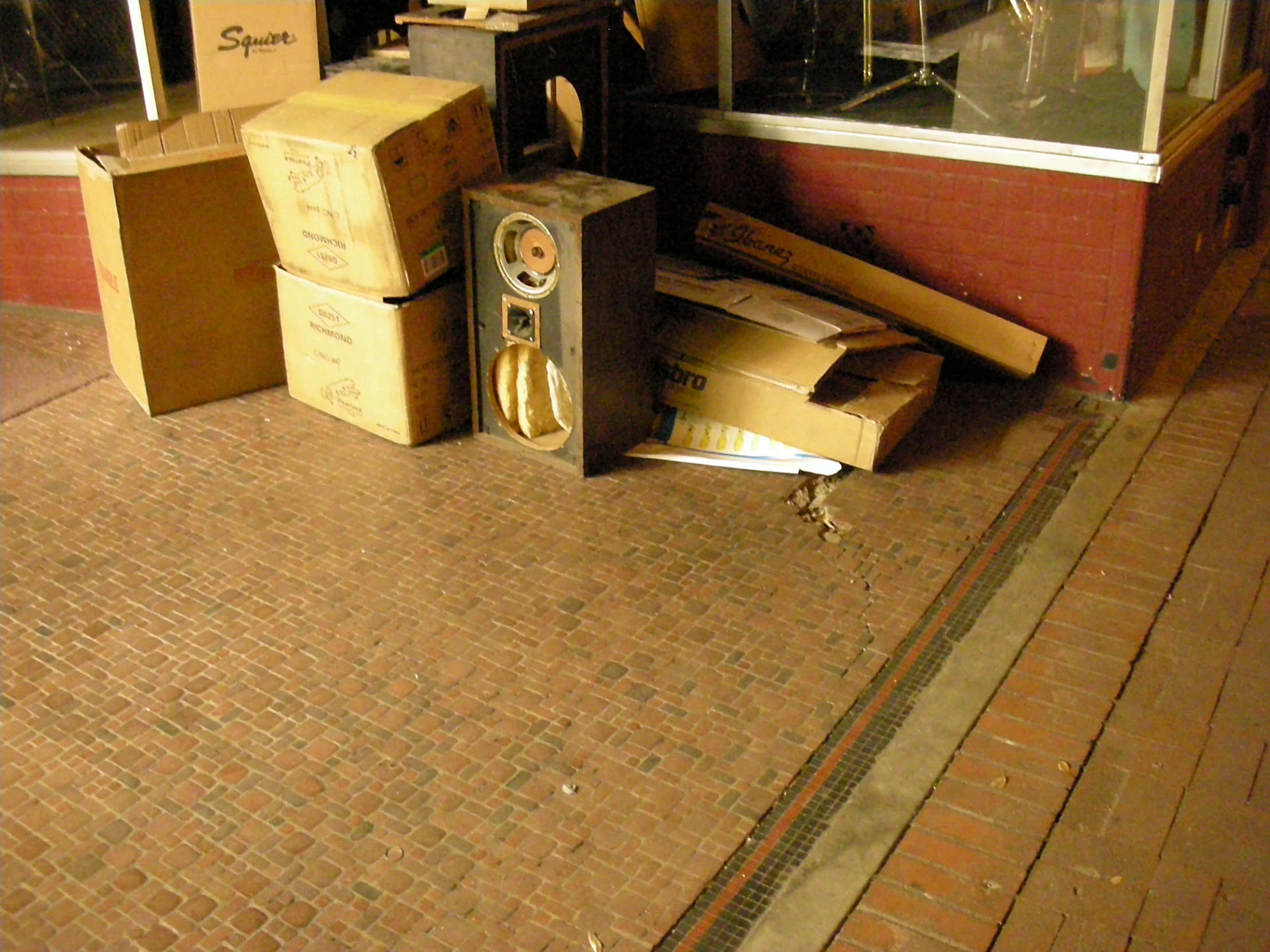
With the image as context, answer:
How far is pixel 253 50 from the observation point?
5.02 m

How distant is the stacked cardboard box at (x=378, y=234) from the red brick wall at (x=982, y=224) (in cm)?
129

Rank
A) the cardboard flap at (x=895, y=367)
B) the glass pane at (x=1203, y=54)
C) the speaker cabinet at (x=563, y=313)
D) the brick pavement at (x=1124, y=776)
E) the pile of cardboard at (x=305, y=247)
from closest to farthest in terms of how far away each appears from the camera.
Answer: the brick pavement at (x=1124, y=776), the speaker cabinet at (x=563, y=313), the pile of cardboard at (x=305, y=247), the cardboard flap at (x=895, y=367), the glass pane at (x=1203, y=54)

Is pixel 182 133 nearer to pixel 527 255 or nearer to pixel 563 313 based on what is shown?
pixel 527 255

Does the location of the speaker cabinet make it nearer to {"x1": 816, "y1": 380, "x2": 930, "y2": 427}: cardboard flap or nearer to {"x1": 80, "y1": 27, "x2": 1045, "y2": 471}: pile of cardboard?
{"x1": 80, "y1": 27, "x2": 1045, "y2": 471}: pile of cardboard

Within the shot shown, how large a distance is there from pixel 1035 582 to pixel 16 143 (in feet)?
15.0

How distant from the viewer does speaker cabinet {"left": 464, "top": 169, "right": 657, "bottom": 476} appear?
4090 millimetres

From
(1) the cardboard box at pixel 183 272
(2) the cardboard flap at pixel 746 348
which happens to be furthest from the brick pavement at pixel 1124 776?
(1) the cardboard box at pixel 183 272

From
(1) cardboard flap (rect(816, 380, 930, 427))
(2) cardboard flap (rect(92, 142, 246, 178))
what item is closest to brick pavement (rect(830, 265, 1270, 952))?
(1) cardboard flap (rect(816, 380, 930, 427))

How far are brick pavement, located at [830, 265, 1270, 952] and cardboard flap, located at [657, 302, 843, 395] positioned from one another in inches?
42.0

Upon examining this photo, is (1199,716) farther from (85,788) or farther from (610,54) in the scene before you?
(610,54)

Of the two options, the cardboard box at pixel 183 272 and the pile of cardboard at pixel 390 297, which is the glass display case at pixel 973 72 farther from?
the cardboard box at pixel 183 272

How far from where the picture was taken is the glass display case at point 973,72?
448 centimetres

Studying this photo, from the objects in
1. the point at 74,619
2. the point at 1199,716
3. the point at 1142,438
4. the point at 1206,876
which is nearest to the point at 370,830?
the point at 74,619

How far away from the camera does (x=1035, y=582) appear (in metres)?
3.78
